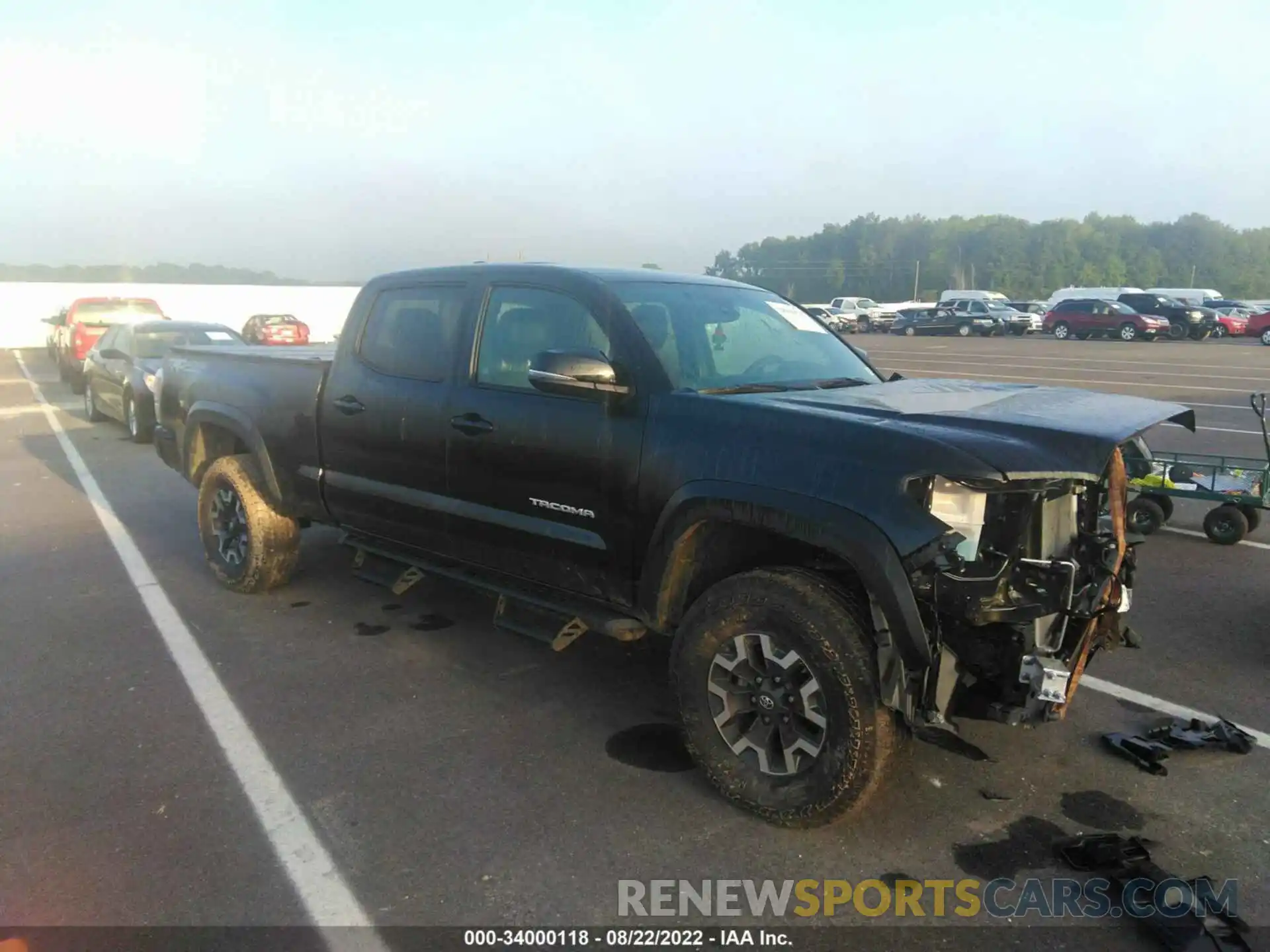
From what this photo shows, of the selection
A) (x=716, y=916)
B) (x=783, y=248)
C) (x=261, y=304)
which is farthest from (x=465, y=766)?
(x=783, y=248)

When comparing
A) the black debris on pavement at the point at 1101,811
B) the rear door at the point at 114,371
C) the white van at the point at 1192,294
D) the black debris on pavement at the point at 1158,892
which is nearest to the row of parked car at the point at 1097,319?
the white van at the point at 1192,294

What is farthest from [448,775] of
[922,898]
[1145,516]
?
[1145,516]

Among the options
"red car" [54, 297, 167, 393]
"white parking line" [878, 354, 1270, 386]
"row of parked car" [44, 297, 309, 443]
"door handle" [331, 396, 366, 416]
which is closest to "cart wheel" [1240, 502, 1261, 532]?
"door handle" [331, 396, 366, 416]

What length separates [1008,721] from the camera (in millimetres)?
3029

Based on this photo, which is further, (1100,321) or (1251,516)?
(1100,321)

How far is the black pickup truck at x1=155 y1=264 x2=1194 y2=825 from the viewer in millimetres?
2945

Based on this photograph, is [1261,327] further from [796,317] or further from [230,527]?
[230,527]

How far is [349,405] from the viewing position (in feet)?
16.4

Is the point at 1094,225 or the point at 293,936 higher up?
the point at 1094,225

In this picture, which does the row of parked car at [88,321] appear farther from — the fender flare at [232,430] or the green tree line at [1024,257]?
the green tree line at [1024,257]

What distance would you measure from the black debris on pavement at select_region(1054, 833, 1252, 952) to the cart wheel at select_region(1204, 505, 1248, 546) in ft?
15.1

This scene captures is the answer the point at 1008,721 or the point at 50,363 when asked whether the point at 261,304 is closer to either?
the point at 50,363

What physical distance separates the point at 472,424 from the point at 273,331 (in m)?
23.8

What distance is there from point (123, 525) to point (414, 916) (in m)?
6.10
